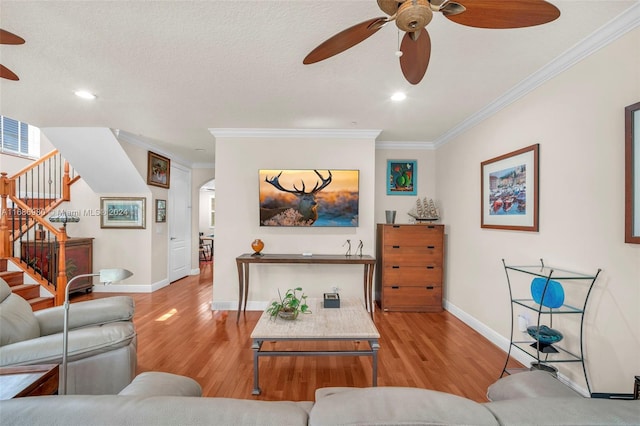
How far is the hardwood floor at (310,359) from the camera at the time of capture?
2229mm

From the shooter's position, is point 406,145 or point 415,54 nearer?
point 415,54

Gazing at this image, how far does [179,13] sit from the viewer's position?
1.71 metres

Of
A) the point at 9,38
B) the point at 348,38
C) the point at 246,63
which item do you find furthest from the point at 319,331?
the point at 9,38

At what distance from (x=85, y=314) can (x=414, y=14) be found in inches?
113

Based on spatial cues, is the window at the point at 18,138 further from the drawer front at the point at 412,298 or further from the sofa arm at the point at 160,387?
the drawer front at the point at 412,298

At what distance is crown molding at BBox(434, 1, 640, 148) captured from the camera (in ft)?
5.61

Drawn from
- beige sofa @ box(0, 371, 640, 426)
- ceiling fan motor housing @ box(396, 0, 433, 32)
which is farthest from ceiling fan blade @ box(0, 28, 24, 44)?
ceiling fan motor housing @ box(396, 0, 433, 32)

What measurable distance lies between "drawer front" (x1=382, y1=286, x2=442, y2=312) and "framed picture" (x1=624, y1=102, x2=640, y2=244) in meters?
2.49

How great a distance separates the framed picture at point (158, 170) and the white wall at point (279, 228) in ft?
5.65

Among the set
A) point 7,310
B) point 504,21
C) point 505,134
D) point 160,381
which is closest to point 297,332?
point 160,381

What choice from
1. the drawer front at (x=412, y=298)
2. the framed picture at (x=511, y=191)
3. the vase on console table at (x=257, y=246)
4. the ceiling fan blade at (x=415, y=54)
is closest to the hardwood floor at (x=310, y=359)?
the drawer front at (x=412, y=298)

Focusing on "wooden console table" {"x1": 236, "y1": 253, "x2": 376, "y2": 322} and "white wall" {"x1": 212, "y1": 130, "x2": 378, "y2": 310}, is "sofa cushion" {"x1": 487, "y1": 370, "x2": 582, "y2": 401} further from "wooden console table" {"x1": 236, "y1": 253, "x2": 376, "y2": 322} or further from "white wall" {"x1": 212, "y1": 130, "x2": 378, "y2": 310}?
"white wall" {"x1": 212, "y1": 130, "x2": 378, "y2": 310}

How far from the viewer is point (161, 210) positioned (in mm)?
5258

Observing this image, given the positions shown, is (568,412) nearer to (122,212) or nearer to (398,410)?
(398,410)
